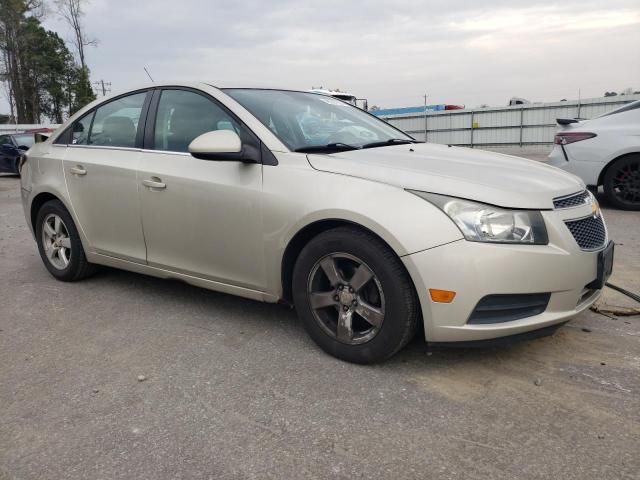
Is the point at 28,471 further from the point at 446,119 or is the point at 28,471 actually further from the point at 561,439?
the point at 446,119

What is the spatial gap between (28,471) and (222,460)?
75 centimetres

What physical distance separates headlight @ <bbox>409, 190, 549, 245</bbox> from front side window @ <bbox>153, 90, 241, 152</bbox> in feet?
4.99

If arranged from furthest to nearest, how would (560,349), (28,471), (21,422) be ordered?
(560,349)
(21,422)
(28,471)

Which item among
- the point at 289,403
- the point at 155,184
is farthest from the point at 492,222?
the point at 155,184

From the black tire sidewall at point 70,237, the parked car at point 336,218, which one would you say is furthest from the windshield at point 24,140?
the parked car at point 336,218

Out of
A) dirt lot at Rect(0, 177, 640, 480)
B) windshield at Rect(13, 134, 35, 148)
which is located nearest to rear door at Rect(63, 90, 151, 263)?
dirt lot at Rect(0, 177, 640, 480)

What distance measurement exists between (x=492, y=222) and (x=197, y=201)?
5.81 feet

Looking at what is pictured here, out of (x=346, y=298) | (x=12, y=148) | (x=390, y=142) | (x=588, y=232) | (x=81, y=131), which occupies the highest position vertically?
(x=81, y=131)

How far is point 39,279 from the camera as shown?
4.91 m

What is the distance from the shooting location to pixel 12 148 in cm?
1614

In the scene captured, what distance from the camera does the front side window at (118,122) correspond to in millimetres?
4078

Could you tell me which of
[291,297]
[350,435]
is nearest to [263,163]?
[291,297]

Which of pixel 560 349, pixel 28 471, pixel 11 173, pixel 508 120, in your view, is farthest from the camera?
pixel 508 120

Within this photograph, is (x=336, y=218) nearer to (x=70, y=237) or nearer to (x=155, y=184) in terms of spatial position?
(x=155, y=184)
